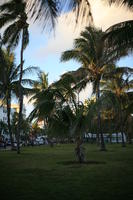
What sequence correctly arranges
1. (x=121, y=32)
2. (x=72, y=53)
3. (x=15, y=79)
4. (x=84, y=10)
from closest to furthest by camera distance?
(x=84, y=10)
(x=121, y=32)
(x=72, y=53)
(x=15, y=79)

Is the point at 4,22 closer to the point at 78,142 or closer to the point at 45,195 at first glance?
the point at 78,142

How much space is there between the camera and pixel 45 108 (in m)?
13.4

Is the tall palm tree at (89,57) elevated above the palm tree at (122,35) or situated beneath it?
elevated above

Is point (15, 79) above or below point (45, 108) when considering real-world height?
above

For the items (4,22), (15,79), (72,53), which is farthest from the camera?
(15,79)

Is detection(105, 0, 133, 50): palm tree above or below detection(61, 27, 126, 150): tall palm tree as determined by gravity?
below

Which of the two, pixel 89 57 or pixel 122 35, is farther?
pixel 89 57

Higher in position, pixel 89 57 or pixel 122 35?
pixel 89 57

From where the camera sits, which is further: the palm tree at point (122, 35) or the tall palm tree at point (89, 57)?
the tall palm tree at point (89, 57)

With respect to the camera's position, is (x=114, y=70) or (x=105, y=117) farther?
(x=105, y=117)

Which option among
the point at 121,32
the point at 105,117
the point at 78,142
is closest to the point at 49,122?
the point at 78,142

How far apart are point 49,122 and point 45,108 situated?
2.42 feet

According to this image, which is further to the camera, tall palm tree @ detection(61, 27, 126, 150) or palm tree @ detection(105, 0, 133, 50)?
tall palm tree @ detection(61, 27, 126, 150)

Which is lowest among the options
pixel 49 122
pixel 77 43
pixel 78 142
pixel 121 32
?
pixel 78 142
